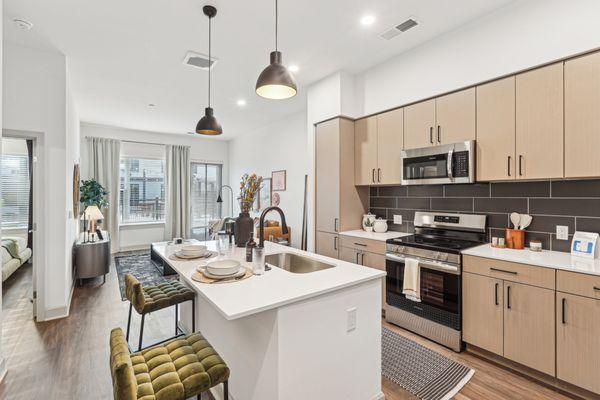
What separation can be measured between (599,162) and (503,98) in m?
0.84

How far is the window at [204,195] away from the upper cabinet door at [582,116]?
7395mm

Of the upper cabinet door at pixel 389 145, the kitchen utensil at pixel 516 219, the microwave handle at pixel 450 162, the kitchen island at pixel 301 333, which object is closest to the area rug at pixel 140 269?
the kitchen island at pixel 301 333

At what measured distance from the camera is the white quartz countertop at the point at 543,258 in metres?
1.93

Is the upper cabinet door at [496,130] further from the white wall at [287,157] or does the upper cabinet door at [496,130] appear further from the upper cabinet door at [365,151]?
the white wall at [287,157]

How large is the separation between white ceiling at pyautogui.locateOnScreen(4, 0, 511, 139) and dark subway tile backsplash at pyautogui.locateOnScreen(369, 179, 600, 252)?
1606 mm

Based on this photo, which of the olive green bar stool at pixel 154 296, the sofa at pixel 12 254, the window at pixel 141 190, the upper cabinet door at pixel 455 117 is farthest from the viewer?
the window at pixel 141 190

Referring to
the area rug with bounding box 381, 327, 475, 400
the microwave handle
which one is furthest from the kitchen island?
the microwave handle

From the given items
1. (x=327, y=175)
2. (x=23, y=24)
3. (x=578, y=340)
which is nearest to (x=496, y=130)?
(x=578, y=340)

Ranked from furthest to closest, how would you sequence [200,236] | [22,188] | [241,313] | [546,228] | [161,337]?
1. [200,236]
2. [22,188]
3. [161,337]
4. [546,228]
5. [241,313]

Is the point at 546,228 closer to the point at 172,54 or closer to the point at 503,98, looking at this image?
the point at 503,98

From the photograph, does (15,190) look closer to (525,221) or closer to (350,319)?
(350,319)

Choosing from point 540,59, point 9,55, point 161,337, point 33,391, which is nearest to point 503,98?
point 540,59

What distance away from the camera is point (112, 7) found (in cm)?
251

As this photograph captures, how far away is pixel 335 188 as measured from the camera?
3.70 meters
